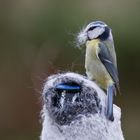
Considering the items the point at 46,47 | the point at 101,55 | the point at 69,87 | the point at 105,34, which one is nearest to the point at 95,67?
the point at 101,55

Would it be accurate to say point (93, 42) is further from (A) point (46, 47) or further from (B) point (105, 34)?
(A) point (46, 47)

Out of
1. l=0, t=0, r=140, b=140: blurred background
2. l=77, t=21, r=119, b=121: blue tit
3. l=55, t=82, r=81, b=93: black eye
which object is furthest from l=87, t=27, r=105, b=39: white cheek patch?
l=0, t=0, r=140, b=140: blurred background

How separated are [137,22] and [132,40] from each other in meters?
0.17

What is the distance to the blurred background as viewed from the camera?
16.8 ft

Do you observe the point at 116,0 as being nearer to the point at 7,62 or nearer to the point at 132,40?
the point at 132,40

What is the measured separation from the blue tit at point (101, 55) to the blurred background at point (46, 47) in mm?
2880

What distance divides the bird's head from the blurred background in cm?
300

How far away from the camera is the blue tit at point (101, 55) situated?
1905mm

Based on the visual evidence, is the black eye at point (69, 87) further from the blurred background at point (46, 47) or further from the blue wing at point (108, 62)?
the blurred background at point (46, 47)

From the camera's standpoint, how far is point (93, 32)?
1911mm

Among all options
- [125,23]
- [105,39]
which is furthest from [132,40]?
[105,39]

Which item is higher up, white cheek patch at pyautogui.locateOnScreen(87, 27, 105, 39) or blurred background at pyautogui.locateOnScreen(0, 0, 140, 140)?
blurred background at pyautogui.locateOnScreen(0, 0, 140, 140)

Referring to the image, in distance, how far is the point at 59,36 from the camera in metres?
5.21

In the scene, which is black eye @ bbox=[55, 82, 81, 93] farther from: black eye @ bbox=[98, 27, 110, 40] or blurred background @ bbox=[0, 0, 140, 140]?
blurred background @ bbox=[0, 0, 140, 140]
